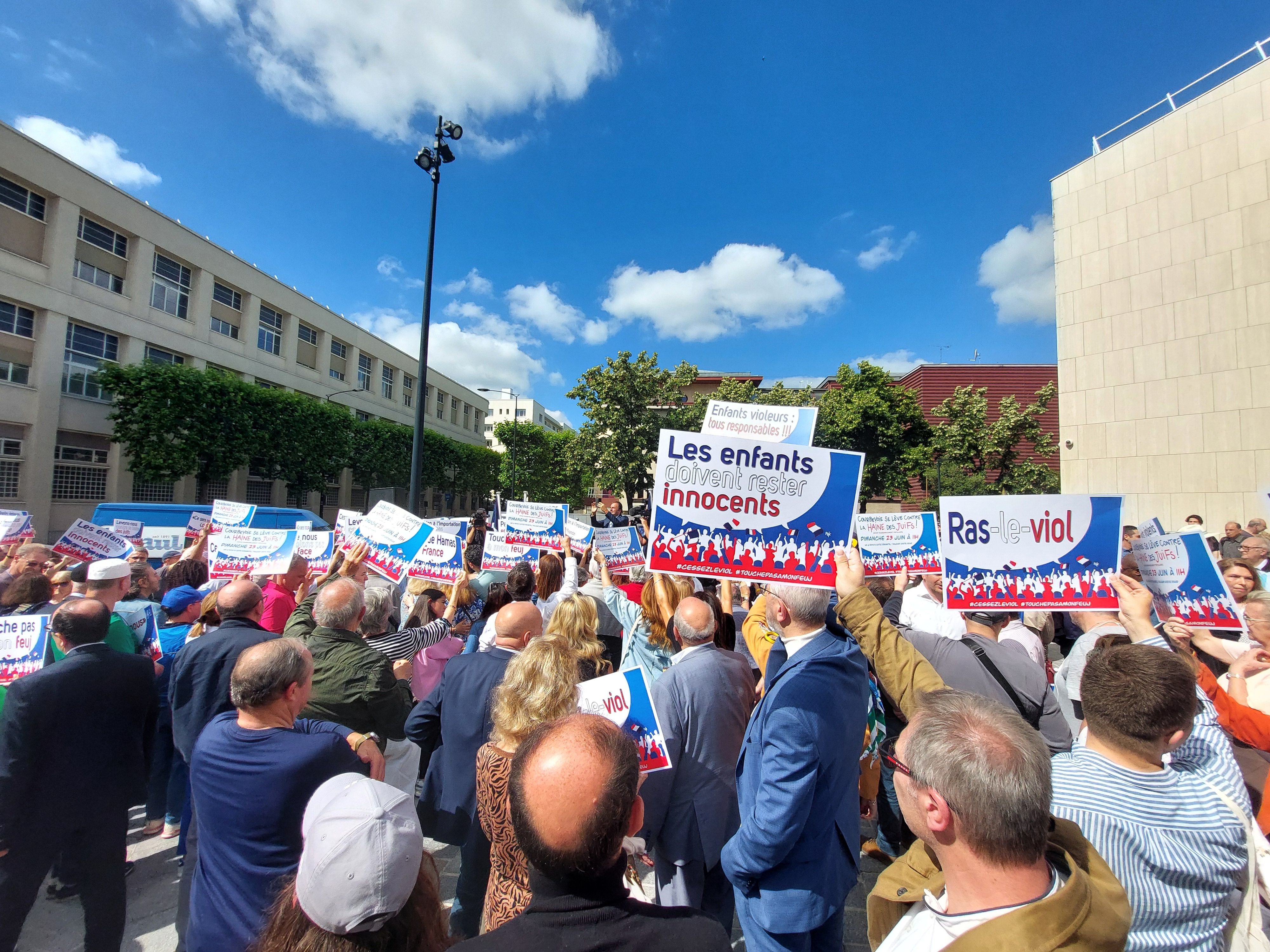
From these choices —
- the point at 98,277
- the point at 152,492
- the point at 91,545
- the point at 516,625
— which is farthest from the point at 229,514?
the point at 98,277

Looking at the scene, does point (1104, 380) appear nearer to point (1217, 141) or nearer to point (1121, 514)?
point (1217, 141)

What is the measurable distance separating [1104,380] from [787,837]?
2473 centimetres

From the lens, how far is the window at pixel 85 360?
24.4m

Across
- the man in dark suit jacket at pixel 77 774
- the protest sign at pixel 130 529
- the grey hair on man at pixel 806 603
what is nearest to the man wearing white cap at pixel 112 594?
the man in dark suit jacket at pixel 77 774

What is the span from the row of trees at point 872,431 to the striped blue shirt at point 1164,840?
88.2ft

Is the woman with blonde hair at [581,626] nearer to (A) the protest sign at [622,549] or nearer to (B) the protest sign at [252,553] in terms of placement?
(A) the protest sign at [622,549]

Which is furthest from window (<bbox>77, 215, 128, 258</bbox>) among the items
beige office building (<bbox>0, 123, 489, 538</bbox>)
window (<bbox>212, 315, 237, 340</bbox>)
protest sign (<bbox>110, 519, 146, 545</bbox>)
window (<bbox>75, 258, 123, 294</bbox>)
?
protest sign (<bbox>110, 519, 146, 545</bbox>)

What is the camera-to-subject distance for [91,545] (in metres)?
6.29

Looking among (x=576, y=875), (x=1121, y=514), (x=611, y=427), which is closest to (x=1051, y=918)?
(x=576, y=875)

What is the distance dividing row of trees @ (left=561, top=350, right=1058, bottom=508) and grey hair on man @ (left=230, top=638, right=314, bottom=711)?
26.5 metres

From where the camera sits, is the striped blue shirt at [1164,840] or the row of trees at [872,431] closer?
the striped blue shirt at [1164,840]

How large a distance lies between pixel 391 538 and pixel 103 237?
A: 30.9m

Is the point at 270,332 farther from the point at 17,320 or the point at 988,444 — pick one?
the point at 988,444

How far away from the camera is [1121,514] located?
3645 millimetres
